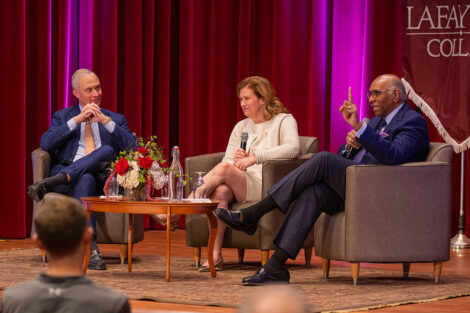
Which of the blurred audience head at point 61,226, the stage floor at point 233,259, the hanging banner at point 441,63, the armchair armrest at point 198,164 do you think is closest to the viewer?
the blurred audience head at point 61,226

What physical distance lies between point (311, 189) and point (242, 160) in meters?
0.67

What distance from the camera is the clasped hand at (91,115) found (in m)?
4.62

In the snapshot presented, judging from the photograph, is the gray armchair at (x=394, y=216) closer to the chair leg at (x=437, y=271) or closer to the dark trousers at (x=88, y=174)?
the chair leg at (x=437, y=271)

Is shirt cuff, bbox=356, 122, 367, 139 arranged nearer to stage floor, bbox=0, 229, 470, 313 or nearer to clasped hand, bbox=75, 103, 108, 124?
stage floor, bbox=0, 229, 470, 313

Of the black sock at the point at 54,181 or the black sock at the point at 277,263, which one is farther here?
the black sock at the point at 54,181

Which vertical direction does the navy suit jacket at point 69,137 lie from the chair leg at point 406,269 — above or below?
above

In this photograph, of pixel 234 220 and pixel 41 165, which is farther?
pixel 41 165

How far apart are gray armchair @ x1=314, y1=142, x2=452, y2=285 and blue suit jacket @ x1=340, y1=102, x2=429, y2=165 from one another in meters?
0.07

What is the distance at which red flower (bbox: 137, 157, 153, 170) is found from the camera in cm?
403

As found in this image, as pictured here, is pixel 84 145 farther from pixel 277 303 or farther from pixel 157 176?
pixel 277 303

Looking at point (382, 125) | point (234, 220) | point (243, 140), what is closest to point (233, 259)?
point (243, 140)

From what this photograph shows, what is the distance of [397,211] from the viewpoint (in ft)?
12.7

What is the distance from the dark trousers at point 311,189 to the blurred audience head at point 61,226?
261 centimetres

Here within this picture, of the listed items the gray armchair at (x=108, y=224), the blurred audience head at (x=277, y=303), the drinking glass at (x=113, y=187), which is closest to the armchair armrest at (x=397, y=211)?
the drinking glass at (x=113, y=187)
